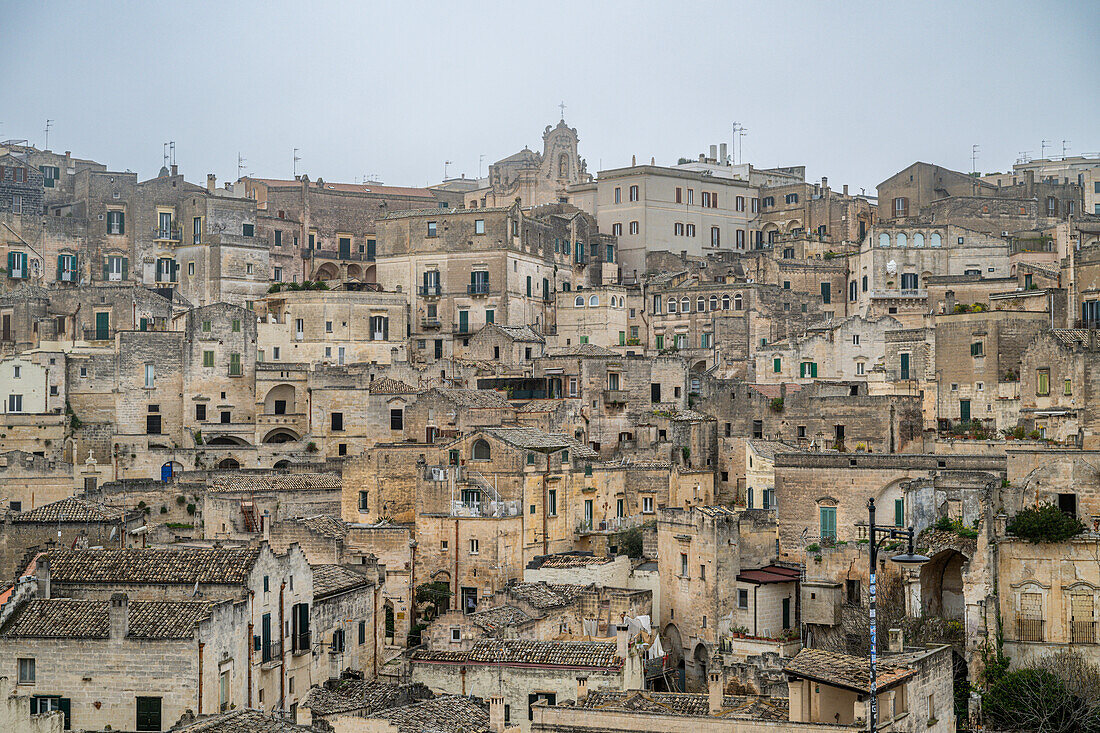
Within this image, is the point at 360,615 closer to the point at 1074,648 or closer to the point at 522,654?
the point at 522,654

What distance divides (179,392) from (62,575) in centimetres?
2515

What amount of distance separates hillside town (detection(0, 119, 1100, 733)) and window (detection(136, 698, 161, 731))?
0.08 m

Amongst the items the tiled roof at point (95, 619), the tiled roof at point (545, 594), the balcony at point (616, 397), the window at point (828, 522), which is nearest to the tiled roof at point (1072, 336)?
the window at point (828, 522)

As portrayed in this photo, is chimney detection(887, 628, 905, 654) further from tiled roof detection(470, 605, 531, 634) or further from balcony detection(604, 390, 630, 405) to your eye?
balcony detection(604, 390, 630, 405)

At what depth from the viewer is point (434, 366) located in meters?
60.9

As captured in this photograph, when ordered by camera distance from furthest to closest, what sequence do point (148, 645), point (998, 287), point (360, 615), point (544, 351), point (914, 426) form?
point (544, 351) < point (998, 287) < point (914, 426) < point (360, 615) < point (148, 645)

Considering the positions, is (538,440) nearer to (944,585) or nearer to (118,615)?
(944,585)

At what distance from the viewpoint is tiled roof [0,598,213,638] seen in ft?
103

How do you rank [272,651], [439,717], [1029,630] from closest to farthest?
[439,717] < [272,651] < [1029,630]

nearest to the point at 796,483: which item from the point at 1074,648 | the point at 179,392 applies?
the point at 1074,648

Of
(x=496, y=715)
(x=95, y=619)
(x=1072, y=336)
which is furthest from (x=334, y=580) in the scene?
(x=1072, y=336)

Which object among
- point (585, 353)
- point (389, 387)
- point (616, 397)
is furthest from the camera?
point (585, 353)

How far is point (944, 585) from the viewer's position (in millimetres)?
42312

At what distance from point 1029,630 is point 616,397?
74.4 feet
